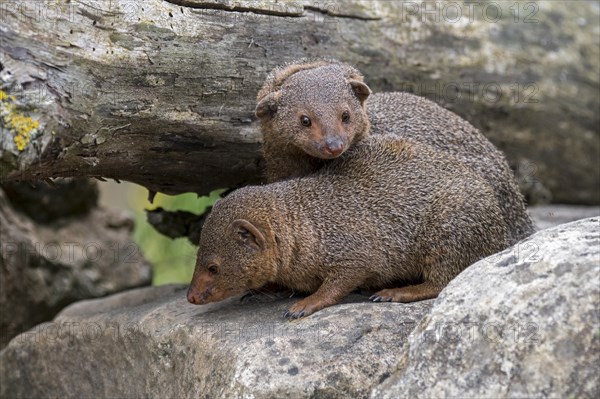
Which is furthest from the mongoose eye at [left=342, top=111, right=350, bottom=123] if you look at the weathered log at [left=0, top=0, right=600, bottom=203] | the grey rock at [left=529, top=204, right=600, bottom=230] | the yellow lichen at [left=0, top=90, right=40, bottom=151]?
the grey rock at [left=529, top=204, right=600, bottom=230]

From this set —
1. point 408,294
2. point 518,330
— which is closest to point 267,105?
point 408,294

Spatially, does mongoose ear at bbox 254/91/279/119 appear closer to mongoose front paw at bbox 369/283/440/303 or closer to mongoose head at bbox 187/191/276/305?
mongoose head at bbox 187/191/276/305

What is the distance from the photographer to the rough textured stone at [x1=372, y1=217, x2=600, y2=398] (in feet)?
10.6

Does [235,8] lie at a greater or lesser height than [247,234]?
greater

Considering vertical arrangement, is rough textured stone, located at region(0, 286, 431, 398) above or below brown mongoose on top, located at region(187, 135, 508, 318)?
below

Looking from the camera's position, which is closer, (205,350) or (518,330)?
(518,330)

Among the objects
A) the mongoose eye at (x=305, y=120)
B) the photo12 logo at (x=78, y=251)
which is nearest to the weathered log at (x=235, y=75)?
the mongoose eye at (x=305, y=120)

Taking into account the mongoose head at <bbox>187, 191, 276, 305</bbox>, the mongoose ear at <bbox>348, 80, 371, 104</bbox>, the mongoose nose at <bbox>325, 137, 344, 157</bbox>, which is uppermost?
the mongoose ear at <bbox>348, 80, 371, 104</bbox>

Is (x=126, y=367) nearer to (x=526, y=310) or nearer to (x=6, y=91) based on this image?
(x=6, y=91)

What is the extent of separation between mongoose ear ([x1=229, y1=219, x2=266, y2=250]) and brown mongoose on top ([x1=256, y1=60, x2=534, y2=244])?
630 mm

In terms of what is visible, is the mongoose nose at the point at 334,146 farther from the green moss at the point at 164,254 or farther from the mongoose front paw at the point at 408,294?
the green moss at the point at 164,254

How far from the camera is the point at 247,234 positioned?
475 centimetres

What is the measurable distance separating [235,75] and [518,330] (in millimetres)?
2677

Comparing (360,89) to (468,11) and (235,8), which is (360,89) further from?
(468,11)
